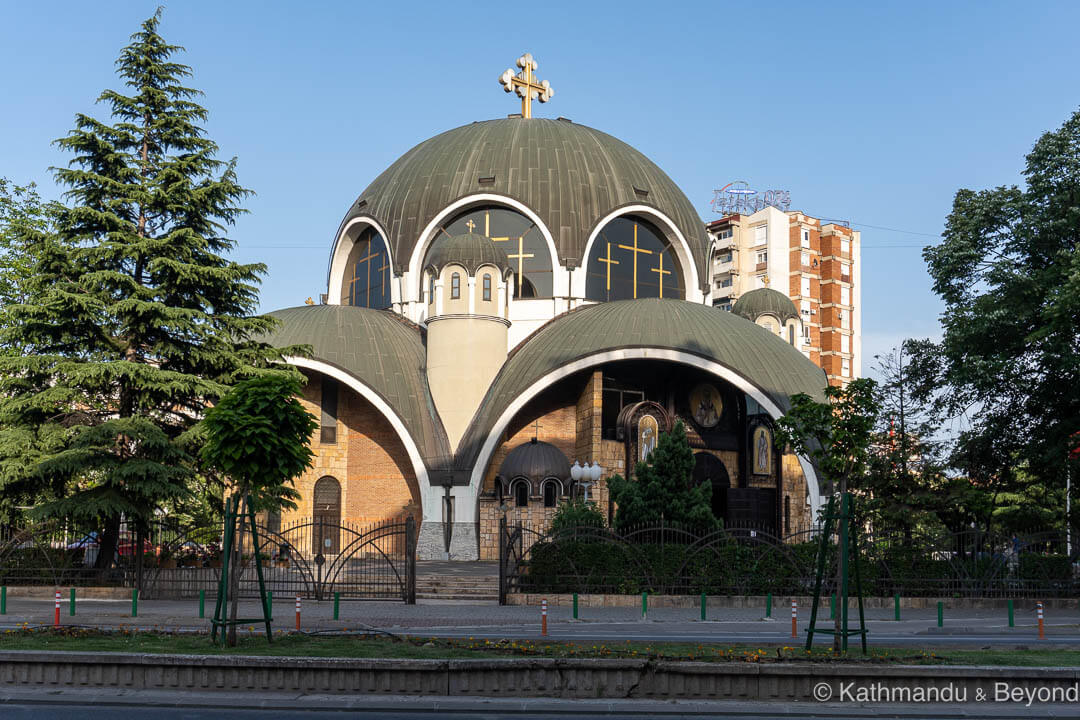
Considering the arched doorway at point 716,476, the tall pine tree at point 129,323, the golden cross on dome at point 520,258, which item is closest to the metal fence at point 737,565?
the tall pine tree at point 129,323

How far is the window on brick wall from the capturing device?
37969mm

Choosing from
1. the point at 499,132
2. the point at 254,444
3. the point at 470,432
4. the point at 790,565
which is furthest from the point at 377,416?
the point at 254,444

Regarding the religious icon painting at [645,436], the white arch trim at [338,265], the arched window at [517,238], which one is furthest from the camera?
the white arch trim at [338,265]

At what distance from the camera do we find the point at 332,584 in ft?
74.7

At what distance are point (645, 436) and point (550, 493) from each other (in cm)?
373

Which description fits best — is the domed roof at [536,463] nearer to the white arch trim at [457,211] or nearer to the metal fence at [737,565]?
the white arch trim at [457,211]

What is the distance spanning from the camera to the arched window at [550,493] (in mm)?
34469

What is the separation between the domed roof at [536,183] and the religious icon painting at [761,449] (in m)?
8.67

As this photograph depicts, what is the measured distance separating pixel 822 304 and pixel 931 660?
75773mm

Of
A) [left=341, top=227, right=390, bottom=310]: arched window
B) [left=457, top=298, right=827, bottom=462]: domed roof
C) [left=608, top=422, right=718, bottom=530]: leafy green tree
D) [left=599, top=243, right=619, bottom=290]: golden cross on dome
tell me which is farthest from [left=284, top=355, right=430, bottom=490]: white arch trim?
[left=608, top=422, right=718, bottom=530]: leafy green tree

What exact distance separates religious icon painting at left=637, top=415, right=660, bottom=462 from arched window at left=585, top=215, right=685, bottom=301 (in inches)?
253

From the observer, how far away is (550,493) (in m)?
34.5

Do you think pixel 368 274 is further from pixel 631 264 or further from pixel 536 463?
pixel 536 463

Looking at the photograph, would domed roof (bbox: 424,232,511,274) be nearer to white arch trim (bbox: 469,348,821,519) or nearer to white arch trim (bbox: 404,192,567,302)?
white arch trim (bbox: 404,192,567,302)
